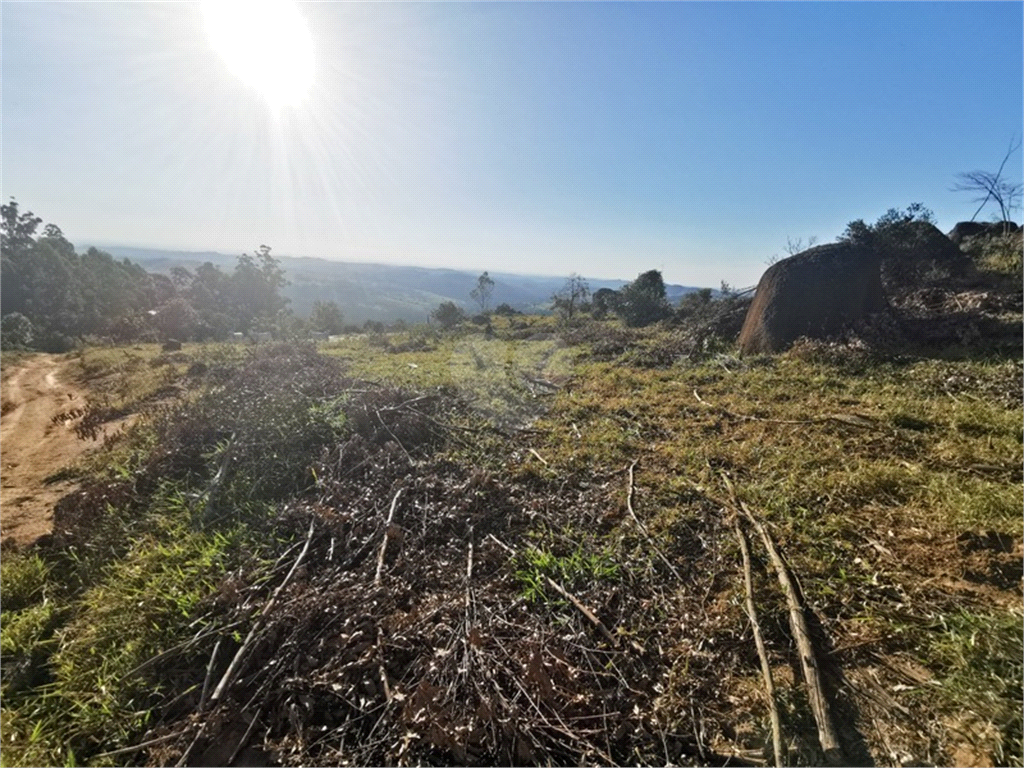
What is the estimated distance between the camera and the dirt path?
4.60 meters

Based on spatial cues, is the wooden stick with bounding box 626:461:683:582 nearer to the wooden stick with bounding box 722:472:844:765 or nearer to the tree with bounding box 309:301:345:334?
the wooden stick with bounding box 722:472:844:765

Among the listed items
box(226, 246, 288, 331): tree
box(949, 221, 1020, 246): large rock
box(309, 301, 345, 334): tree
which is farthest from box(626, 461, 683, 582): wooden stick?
box(226, 246, 288, 331): tree

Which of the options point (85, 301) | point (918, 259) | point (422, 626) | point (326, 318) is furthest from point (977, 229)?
point (85, 301)

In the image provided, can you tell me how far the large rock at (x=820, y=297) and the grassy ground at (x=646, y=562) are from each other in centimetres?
257

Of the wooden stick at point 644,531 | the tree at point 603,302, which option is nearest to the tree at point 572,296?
the tree at point 603,302

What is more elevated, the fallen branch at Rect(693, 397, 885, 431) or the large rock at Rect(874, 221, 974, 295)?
the large rock at Rect(874, 221, 974, 295)

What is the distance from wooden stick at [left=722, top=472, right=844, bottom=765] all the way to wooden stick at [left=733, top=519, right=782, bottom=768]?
0.56ft

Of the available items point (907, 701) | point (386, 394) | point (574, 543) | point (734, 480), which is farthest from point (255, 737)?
point (386, 394)

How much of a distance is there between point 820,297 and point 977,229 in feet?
41.1

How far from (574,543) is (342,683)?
2.01m

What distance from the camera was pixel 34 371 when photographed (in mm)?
13070

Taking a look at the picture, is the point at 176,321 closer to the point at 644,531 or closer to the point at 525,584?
the point at 525,584

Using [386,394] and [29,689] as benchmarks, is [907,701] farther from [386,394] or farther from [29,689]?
[386,394]

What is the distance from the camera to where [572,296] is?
29609 mm
